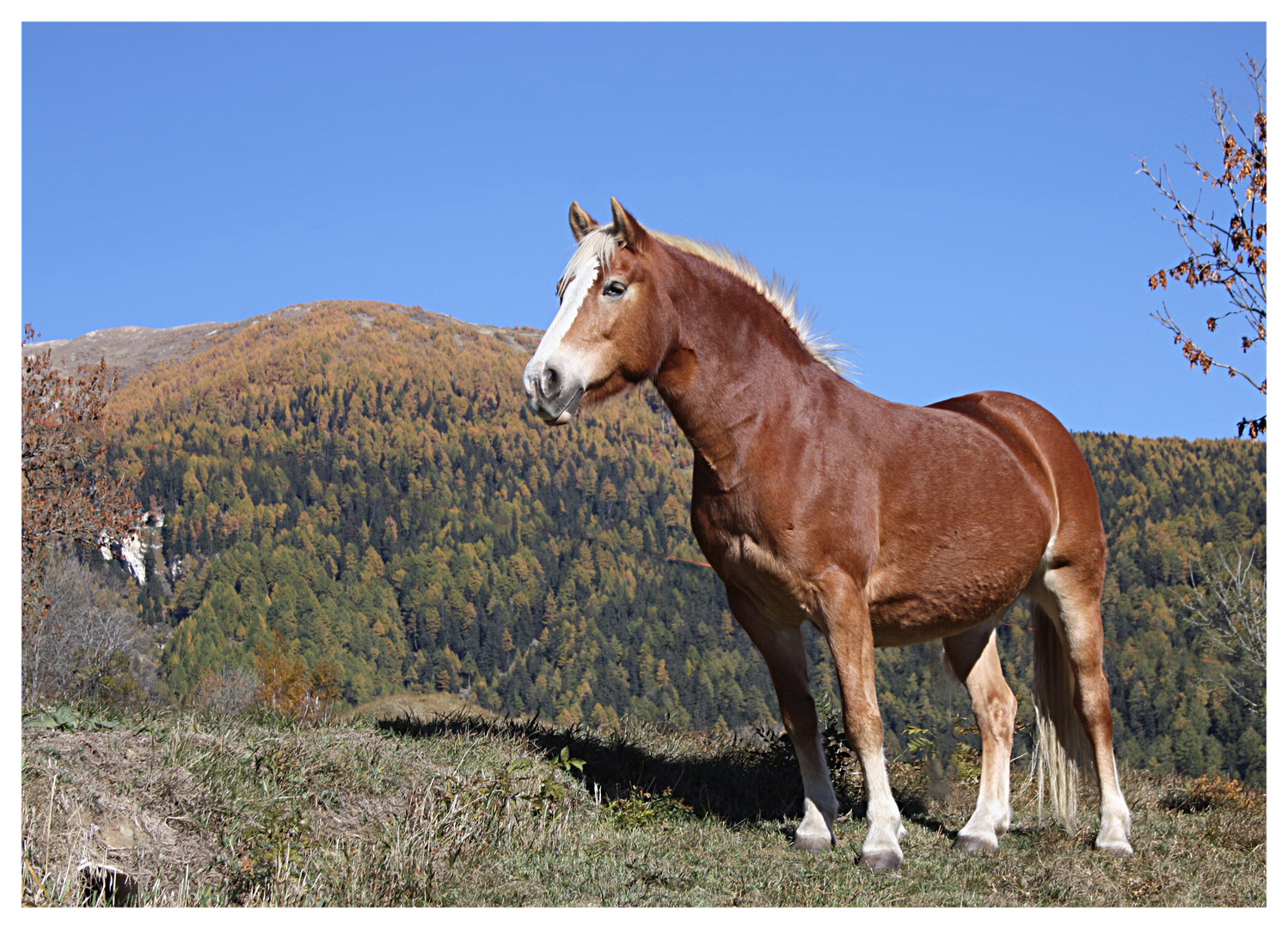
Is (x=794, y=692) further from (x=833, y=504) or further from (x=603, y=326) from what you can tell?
(x=603, y=326)

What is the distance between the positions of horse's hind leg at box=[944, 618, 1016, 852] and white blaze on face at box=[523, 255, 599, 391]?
10.7 feet

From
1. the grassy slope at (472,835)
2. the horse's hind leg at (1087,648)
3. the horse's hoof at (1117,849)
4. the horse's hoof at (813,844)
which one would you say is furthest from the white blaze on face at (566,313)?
the horse's hoof at (1117,849)

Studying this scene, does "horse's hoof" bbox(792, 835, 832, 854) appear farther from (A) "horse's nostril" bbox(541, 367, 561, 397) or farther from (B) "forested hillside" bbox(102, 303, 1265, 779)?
(B) "forested hillside" bbox(102, 303, 1265, 779)

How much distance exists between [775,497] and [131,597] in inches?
2369

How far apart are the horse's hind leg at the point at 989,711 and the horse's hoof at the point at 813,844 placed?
1.03 m

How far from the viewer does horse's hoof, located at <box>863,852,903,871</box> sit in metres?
5.15

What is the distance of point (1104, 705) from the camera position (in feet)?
21.0

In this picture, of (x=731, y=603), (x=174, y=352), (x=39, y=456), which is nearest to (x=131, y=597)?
(x=39, y=456)

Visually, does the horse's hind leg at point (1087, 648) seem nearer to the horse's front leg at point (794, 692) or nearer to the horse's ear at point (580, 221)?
the horse's front leg at point (794, 692)

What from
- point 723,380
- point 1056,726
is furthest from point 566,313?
point 1056,726

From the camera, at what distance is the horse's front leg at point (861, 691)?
5.24 meters

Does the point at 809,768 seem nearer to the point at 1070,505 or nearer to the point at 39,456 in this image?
the point at 1070,505

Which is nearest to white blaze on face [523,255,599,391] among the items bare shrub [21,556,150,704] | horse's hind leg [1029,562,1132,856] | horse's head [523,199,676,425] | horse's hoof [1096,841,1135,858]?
horse's head [523,199,676,425]

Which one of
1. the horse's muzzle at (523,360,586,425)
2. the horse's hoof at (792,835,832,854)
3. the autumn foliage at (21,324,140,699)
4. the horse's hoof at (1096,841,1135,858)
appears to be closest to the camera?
the horse's muzzle at (523,360,586,425)
